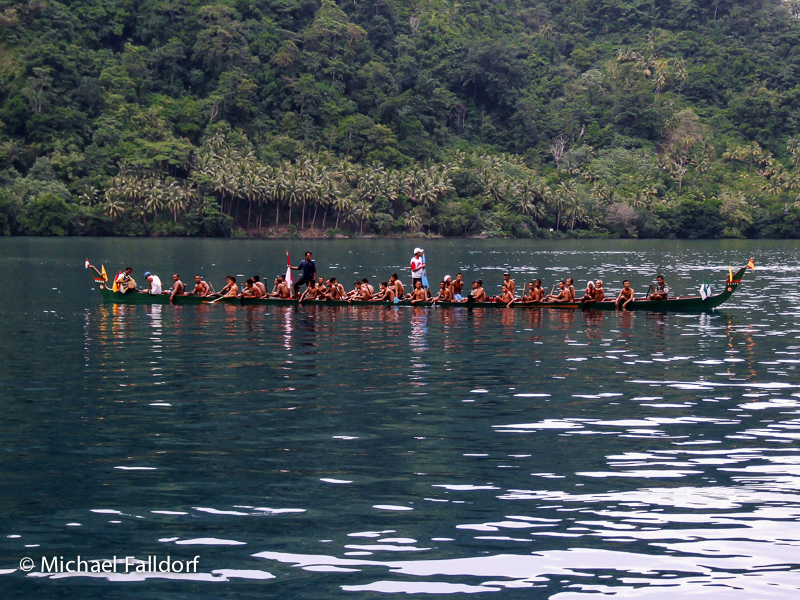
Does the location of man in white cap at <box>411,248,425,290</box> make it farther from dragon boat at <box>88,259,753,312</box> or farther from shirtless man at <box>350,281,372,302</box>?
shirtless man at <box>350,281,372,302</box>

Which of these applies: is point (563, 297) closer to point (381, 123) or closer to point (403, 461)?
point (403, 461)

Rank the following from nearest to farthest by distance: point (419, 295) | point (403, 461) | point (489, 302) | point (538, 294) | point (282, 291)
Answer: point (403, 461) → point (538, 294) → point (489, 302) → point (419, 295) → point (282, 291)

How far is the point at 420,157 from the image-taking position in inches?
5876

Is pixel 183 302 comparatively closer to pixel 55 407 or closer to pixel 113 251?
pixel 55 407

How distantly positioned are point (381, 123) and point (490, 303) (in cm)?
11519

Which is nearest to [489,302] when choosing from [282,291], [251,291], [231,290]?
[282,291]

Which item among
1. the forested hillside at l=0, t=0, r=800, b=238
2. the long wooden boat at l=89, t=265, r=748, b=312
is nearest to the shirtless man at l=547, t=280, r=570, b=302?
the long wooden boat at l=89, t=265, r=748, b=312

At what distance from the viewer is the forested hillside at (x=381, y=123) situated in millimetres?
125062

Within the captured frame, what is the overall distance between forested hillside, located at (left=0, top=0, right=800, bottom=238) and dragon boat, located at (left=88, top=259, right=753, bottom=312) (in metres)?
78.8

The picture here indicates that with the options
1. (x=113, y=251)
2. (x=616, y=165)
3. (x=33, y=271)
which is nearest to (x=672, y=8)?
(x=616, y=165)

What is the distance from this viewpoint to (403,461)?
49.8 ft

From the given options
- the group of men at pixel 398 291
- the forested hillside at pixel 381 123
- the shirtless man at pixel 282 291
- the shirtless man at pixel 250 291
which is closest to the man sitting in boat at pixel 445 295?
the group of men at pixel 398 291

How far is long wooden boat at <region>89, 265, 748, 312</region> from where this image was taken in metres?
37.7

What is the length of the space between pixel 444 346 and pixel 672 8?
187026 mm
